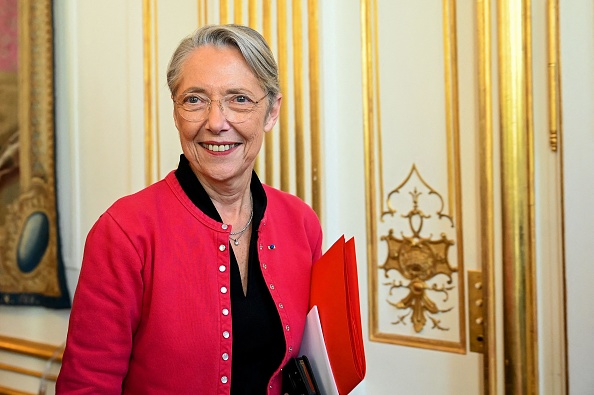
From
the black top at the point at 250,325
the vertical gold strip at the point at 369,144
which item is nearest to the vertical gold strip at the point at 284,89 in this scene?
the vertical gold strip at the point at 369,144

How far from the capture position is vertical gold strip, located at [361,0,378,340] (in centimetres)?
230

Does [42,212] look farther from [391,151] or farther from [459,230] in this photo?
[459,230]

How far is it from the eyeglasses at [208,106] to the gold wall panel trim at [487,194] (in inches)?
35.6

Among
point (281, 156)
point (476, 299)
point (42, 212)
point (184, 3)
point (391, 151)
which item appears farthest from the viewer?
point (42, 212)

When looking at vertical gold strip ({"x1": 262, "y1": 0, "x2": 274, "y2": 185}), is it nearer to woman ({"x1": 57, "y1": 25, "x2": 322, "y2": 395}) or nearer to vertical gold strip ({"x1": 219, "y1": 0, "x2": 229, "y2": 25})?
vertical gold strip ({"x1": 219, "y1": 0, "x2": 229, "y2": 25})

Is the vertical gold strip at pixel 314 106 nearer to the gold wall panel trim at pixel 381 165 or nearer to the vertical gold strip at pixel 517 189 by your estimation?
the gold wall panel trim at pixel 381 165

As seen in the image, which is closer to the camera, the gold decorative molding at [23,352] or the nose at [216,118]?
the nose at [216,118]

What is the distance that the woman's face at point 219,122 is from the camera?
1.35 metres

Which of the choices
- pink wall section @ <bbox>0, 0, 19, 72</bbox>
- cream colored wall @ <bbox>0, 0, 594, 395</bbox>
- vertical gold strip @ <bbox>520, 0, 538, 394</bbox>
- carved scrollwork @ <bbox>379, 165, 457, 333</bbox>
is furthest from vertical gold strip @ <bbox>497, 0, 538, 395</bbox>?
pink wall section @ <bbox>0, 0, 19, 72</bbox>

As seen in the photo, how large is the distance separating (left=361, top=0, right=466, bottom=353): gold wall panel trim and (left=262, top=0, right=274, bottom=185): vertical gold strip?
33 cm

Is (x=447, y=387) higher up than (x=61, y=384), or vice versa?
(x=61, y=384)

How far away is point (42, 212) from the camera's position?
287 cm

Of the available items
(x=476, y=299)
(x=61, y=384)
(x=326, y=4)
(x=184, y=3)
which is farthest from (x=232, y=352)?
(x=184, y=3)

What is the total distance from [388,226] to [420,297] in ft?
0.80
